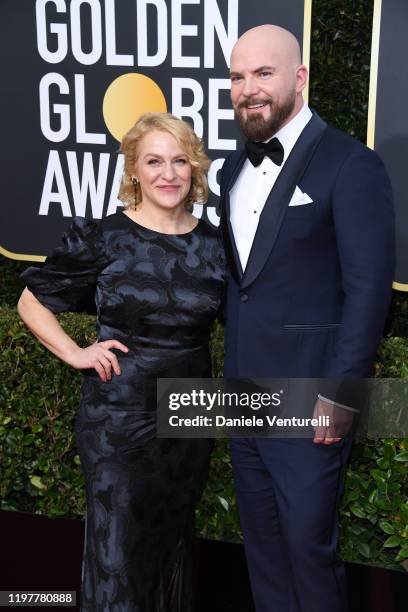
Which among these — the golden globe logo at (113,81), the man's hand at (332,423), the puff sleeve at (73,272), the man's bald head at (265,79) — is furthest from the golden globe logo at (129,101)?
the man's hand at (332,423)

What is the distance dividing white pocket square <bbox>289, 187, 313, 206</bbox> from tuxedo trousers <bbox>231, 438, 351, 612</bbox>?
2.76ft

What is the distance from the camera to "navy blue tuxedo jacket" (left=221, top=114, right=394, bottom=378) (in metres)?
2.68

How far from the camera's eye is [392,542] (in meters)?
3.72

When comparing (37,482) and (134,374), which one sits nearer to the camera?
(134,374)

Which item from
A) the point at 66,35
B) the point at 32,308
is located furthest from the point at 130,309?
the point at 66,35

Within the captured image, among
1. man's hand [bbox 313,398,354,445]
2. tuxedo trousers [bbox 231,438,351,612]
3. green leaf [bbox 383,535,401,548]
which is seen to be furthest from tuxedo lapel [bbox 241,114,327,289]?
green leaf [bbox 383,535,401,548]

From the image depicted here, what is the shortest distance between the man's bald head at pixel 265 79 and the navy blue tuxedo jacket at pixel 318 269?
0.41 ft

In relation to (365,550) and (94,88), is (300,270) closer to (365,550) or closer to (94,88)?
(365,550)

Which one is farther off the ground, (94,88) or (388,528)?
(94,88)

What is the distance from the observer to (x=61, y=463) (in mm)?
4285

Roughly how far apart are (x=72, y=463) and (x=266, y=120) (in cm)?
227

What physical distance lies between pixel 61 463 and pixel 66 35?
88.7 inches

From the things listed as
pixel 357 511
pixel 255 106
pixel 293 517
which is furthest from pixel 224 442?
pixel 255 106

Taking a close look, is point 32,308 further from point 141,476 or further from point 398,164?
point 398,164
